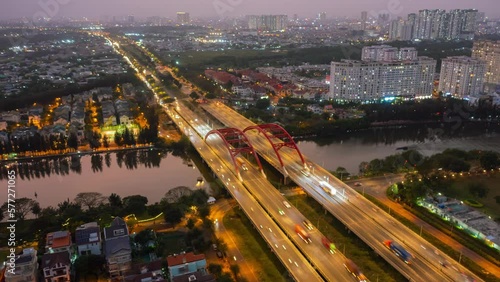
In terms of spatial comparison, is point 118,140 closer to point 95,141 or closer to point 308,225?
point 95,141

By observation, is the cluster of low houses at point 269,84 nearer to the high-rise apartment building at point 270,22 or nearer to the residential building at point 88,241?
the residential building at point 88,241

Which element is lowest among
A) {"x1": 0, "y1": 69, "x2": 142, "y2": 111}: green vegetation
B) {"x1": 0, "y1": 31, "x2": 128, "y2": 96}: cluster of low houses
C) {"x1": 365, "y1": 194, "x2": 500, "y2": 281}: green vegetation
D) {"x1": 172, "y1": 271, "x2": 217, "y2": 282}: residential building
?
{"x1": 365, "y1": 194, "x2": 500, "y2": 281}: green vegetation

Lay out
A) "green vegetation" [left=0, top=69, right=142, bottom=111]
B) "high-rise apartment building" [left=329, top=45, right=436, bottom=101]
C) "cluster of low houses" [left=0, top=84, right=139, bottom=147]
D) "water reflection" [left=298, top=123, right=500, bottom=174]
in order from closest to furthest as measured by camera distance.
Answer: "water reflection" [left=298, top=123, right=500, bottom=174], "cluster of low houses" [left=0, top=84, right=139, bottom=147], "green vegetation" [left=0, top=69, right=142, bottom=111], "high-rise apartment building" [left=329, top=45, right=436, bottom=101]

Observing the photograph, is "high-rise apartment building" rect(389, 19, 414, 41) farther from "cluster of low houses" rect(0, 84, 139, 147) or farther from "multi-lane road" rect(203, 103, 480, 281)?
"multi-lane road" rect(203, 103, 480, 281)

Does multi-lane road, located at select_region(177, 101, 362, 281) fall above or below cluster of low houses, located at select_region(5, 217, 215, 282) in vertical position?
below

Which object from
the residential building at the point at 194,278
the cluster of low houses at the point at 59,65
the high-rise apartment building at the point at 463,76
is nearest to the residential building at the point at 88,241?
the residential building at the point at 194,278

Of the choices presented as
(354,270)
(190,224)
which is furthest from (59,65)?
(354,270)

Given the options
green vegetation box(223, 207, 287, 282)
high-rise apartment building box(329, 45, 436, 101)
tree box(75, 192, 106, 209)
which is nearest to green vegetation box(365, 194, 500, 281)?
green vegetation box(223, 207, 287, 282)
